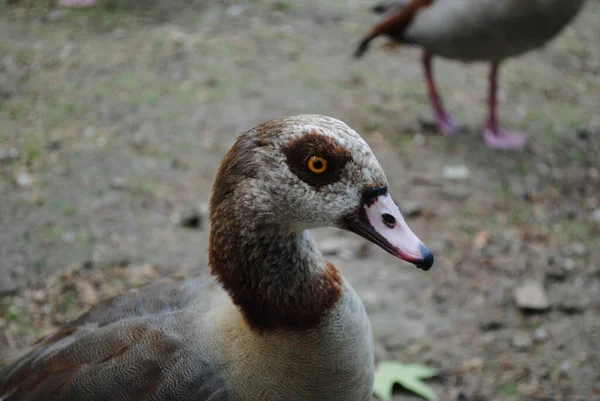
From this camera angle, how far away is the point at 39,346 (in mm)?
2293

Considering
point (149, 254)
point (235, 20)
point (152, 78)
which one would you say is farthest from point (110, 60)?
point (149, 254)

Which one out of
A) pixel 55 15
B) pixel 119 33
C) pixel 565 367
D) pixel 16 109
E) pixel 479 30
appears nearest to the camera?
pixel 565 367

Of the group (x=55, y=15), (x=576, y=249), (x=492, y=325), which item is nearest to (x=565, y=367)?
(x=492, y=325)

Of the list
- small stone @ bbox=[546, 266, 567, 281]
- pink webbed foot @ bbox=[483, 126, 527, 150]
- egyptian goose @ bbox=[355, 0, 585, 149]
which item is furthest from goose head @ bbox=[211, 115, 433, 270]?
pink webbed foot @ bbox=[483, 126, 527, 150]

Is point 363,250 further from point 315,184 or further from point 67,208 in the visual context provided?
point 315,184

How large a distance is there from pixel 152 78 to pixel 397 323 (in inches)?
117

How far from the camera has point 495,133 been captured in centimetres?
506

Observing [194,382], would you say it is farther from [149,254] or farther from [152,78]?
[152,78]

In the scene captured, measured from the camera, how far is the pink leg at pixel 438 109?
16.7ft

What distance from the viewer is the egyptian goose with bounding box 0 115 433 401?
5.84ft

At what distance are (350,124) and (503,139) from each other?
1.19 metres

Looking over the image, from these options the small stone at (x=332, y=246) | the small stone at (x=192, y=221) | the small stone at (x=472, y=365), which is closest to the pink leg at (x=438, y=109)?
the small stone at (x=332, y=246)

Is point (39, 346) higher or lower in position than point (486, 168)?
higher

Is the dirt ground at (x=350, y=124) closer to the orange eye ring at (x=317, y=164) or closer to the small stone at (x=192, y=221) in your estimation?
the small stone at (x=192, y=221)
